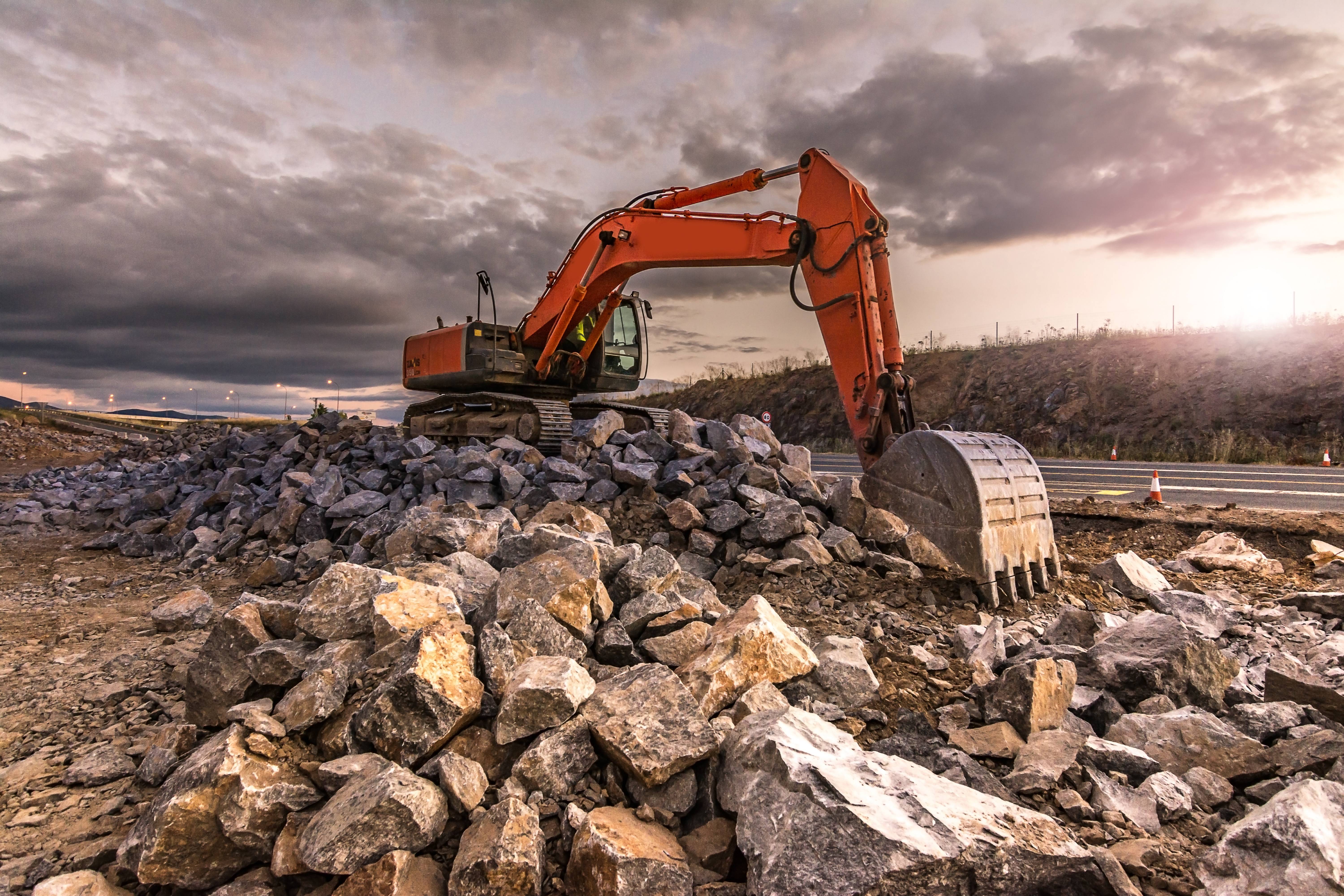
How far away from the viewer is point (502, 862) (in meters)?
1.81

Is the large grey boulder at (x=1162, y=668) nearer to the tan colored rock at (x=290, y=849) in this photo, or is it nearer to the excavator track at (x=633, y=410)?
the tan colored rock at (x=290, y=849)

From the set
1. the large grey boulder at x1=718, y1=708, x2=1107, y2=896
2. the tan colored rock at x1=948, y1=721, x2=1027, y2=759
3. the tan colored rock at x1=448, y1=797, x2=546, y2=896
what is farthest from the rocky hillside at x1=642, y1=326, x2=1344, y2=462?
the tan colored rock at x1=448, y1=797, x2=546, y2=896

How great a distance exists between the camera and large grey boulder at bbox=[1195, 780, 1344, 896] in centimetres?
167

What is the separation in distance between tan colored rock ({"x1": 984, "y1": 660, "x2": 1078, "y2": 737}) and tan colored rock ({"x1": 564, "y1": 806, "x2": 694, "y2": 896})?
53.4 inches

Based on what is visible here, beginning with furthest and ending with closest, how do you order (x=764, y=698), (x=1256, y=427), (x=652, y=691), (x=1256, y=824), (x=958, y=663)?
(x=1256, y=427)
(x=958, y=663)
(x=764, y=698)
(x=652, y=691)
(x=1256, y=824)

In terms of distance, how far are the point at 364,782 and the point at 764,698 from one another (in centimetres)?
136

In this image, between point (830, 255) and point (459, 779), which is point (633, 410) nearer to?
point (830, 255)

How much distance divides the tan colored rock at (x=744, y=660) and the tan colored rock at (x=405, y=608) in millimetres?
1004

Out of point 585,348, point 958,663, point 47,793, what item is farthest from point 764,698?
point 585,348

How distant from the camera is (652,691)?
2.35 meters

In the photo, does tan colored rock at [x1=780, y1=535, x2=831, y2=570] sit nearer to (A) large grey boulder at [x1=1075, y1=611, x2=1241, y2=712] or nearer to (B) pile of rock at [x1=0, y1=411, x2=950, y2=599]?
(B) pile of rock at [x1=0, y1=411, x2=950, y2=599]

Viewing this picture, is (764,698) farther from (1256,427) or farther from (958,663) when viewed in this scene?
(1256,427)

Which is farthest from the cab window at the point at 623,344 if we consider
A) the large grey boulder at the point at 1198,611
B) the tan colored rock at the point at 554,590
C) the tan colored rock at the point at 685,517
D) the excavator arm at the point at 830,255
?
the large grey boulder at the point at 1198,611

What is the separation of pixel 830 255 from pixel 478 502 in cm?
387
